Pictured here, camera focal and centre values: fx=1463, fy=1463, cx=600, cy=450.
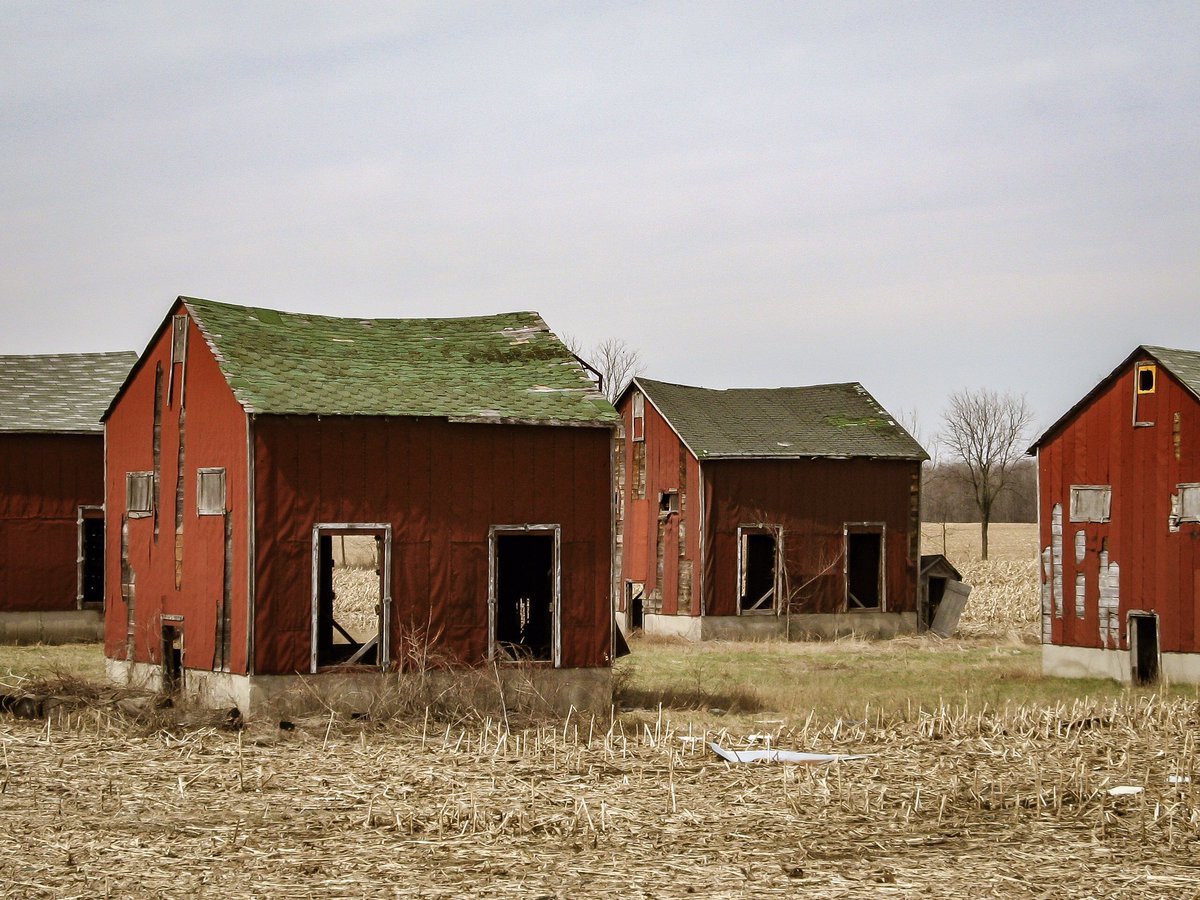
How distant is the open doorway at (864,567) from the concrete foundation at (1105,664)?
29.9 feet

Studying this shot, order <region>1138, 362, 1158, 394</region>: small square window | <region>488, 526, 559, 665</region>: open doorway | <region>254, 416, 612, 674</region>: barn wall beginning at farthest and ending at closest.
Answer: <region>1138, 362, 1158, 394</region>: small square window
<region>488, 526, 559, 665</region>: open doorway
<region>254, 416, 612, 674</region>: barn wall

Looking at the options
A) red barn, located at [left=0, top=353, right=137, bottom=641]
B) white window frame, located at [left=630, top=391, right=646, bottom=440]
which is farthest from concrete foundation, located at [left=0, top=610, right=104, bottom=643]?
white window frame, located at [left=630, top=391, right=646, bottom=440]

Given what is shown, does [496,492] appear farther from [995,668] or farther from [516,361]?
[995,668]

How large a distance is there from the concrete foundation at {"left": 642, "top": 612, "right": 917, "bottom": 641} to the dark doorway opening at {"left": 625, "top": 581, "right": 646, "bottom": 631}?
Result: 1197 millimetres

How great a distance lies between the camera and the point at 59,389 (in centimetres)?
3291

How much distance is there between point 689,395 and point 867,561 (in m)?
6.12

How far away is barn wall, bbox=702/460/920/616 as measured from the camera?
111 feet

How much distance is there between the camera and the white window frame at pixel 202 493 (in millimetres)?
19266

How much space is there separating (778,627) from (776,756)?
18.3 metres

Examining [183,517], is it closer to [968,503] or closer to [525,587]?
→ [525,587]

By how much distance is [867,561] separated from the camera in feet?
119

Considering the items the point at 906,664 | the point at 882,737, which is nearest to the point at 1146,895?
the point at 882,737

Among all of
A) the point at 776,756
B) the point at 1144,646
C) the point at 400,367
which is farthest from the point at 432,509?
the point at 1144,646

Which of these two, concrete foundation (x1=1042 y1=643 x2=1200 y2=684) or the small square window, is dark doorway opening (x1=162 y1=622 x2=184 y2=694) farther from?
the small square window
